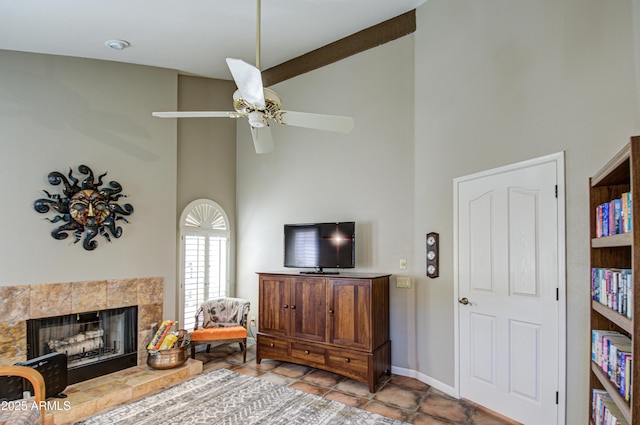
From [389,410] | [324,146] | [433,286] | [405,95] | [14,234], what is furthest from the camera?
[324,146]

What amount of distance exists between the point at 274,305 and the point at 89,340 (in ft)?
6.85

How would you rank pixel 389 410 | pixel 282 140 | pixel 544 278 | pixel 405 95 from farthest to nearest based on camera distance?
pixel 282 140
pixel 405 95
pixel 389 410
pixel 544 278

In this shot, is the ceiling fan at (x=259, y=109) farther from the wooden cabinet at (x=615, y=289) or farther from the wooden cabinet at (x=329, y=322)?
the wooden cabinet at (x=329, y=322)

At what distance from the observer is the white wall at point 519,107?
244cm

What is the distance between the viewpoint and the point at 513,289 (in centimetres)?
306

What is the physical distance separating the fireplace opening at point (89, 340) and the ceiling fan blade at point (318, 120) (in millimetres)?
3230

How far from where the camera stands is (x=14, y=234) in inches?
136

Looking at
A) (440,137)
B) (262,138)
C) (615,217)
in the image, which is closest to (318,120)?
(262,138)

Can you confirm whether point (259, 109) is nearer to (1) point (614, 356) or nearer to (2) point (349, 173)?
(2) point (349, 173)

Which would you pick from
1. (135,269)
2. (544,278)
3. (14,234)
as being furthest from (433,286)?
(14,234)

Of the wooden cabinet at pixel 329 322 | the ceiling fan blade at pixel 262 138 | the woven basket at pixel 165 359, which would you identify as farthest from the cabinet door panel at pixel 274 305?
the ceiling fan blade at pixel 262 138

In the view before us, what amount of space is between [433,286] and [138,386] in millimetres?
3232

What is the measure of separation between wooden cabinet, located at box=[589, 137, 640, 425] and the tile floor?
1.08 metres

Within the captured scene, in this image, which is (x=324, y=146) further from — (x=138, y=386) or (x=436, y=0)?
(x=138, y=386)
